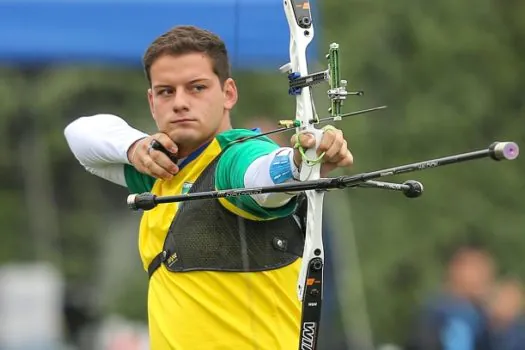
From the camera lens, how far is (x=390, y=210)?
10.5 meters

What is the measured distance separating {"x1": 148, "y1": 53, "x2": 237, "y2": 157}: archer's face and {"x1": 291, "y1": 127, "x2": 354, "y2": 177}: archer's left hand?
58 centimetres

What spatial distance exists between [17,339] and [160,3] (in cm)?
412

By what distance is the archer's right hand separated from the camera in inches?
136

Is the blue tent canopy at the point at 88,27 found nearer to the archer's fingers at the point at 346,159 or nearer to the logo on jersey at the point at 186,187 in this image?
the logo on jersey at the point at 186,187

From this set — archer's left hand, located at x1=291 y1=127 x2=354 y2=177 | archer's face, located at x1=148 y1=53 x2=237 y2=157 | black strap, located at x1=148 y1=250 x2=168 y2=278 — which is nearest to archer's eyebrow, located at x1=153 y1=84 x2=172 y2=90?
archer's face, located at x1=148 y1=53 x2=237 y2=157

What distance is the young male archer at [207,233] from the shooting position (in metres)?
3.42

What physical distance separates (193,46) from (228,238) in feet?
1.71

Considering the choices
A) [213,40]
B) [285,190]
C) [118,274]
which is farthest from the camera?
[118,274]

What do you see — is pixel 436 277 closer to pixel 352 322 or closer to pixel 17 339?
pixel 352 322

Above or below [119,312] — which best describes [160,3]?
above

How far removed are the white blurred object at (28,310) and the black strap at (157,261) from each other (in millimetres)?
6125

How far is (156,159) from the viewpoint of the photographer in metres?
3.48

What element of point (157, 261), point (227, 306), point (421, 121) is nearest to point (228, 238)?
point (227, 306)

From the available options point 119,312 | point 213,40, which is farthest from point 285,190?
point 119,312
